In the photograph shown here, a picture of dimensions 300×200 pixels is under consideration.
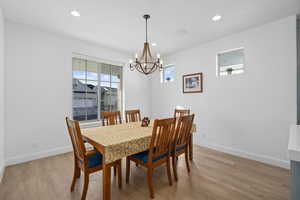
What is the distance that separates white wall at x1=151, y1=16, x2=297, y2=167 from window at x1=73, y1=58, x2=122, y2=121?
7.41 ft

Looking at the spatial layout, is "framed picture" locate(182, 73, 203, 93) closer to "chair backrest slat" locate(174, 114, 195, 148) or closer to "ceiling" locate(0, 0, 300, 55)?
"ceiling" locate(0, 0, 300, 55)

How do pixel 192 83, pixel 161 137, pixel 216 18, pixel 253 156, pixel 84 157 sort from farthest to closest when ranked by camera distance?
pixel 192 83, pixel 253 156, pixel 216 18, pixel 161 137, pixel 84 157

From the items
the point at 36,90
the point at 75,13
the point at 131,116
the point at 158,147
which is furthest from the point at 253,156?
the point at 36,90

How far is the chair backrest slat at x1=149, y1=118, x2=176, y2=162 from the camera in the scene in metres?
1.73

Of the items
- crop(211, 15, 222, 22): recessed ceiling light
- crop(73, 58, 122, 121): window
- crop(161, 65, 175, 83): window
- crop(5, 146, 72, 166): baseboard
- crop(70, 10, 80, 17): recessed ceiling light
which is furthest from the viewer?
crop(161, 65, 175, 83): window

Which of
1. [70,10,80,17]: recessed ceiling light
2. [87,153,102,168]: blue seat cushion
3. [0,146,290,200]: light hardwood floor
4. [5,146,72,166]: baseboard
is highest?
[70,10,80,17]: recessed ceiling light

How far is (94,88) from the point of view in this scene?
3.80 m

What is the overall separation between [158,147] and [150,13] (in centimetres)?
214

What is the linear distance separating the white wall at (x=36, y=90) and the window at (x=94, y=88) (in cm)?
27

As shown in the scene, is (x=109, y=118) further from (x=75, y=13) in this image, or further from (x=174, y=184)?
(x=75, y=13)

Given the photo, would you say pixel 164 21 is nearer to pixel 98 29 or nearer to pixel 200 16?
pixel 200 16

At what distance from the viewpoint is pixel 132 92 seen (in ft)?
14.7

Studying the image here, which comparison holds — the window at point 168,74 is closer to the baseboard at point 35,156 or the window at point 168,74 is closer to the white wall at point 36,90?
the white wall at point 36,90

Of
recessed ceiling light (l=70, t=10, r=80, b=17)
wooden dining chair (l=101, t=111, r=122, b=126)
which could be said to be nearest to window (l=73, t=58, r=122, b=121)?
wooden dining chair (l=101, t=111, r=122, b=126)
